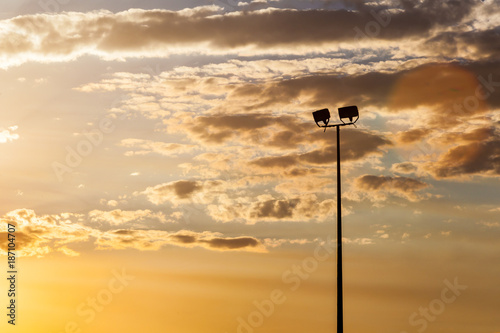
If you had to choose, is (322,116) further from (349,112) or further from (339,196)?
(339,196)

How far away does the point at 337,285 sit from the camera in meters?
19.0

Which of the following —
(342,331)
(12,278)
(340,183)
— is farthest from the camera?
(12,278)

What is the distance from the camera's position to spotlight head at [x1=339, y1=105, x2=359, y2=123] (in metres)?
21.2

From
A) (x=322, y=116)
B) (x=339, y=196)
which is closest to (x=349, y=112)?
(x=322, y=116)

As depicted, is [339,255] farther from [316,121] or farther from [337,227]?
[316,121]

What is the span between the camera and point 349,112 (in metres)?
21.3

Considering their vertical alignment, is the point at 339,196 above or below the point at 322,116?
below

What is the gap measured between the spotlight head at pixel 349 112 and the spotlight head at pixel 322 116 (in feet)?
2.10

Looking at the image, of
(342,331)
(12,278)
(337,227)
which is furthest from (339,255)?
(12,278)

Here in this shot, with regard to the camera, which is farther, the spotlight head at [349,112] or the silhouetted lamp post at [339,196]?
the spotlight head at [349,112]

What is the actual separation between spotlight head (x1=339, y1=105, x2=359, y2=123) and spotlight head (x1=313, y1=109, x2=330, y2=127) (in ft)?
2.10

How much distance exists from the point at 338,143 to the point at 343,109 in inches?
50.4

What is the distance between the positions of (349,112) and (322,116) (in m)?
1.09

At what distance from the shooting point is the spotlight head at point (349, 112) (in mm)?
21250
